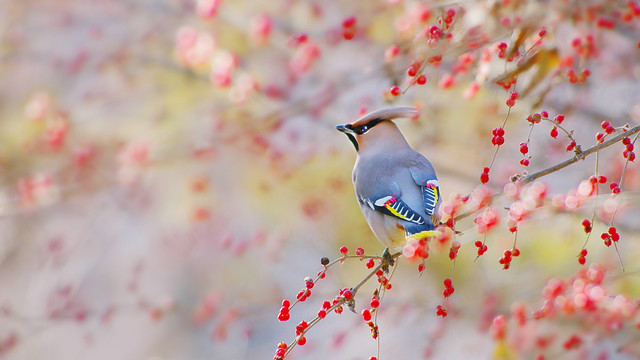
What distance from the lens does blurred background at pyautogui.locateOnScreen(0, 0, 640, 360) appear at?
8.31 ft

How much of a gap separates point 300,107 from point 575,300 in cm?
→ 161

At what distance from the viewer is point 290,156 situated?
4223 millimetres

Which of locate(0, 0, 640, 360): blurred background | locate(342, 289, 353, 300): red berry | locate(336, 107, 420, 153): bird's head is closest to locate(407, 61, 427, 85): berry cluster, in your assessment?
locate(0, 0, 640, 360): blurred background

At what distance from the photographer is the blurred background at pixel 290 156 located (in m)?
2.53

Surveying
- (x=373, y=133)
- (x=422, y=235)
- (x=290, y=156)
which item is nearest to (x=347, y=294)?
(x=422, y=235)

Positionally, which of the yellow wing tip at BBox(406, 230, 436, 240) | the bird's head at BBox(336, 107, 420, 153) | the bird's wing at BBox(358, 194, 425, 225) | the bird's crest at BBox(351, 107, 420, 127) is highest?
the bird's head at BBox(336, 107, 420, 153)

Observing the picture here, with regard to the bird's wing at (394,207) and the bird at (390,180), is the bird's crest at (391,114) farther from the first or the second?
the bird's wing at (394,207)

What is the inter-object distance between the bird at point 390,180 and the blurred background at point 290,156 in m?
0.16

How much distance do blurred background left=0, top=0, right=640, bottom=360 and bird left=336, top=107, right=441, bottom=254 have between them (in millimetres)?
164

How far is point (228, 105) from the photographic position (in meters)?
4.37

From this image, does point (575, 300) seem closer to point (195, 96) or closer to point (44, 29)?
point (195, 96)

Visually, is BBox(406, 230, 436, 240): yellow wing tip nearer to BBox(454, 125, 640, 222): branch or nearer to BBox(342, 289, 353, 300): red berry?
BBox(454, 125, 640, 222): branch

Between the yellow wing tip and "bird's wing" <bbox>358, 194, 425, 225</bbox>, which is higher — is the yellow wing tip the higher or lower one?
the lower one

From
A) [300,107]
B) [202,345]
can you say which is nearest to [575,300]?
[300,107]
